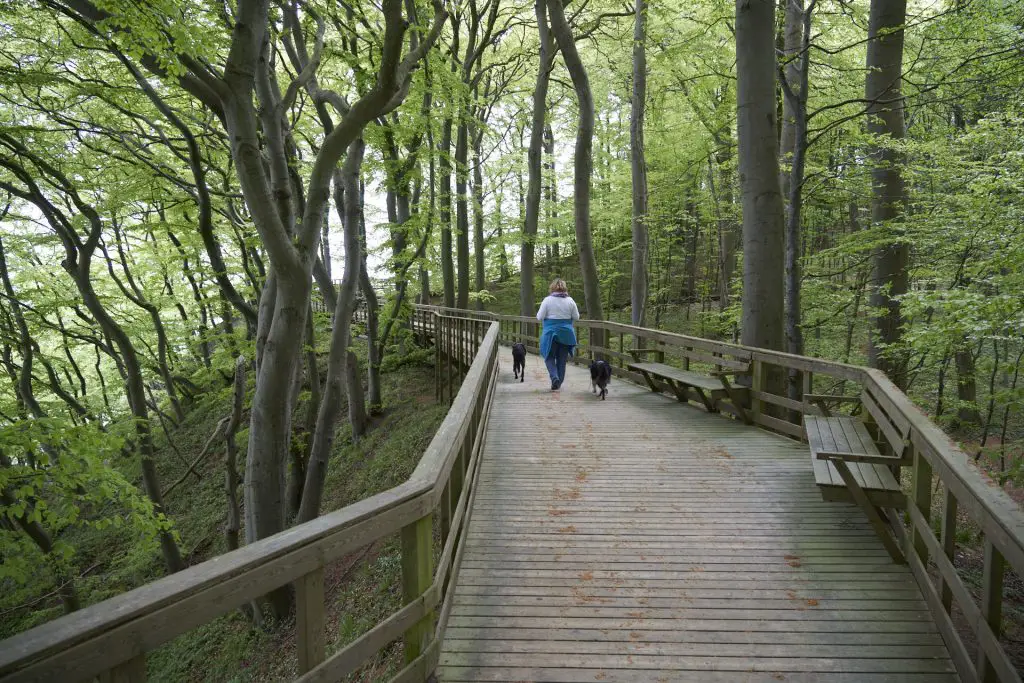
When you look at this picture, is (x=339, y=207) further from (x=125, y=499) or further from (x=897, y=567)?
(x=897, y=567)

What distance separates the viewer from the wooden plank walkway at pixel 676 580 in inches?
114

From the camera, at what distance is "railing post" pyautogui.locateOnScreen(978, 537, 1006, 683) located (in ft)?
8.07

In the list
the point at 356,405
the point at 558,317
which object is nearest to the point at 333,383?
the point at 558,317

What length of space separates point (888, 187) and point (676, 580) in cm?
819

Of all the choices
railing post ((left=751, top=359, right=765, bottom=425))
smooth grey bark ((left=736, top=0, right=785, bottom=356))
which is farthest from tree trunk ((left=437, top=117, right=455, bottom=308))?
railing post ((left=751, top=359, right=765, bottom=425))

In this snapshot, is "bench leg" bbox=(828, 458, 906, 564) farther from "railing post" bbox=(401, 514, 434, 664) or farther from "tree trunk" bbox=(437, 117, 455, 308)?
"tree trunk" bbox=(437, 117, 455, 308)

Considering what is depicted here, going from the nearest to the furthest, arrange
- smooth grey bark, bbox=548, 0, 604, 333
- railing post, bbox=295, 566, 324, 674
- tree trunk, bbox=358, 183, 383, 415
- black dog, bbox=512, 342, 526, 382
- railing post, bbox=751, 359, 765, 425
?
railing post, bbox=295, 566, 324, 674 < railing post, bbox=751, 359, 765, 425 < black dog, bbox=512, 342, 526, 382 < smooth grey bark, bbox=548, 0, 604, 333 < tree trunk, bbox=358, 183, 383, 415

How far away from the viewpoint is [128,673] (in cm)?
134

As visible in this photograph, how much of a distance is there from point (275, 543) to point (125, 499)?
20.8ft

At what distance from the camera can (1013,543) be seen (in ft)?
7.32

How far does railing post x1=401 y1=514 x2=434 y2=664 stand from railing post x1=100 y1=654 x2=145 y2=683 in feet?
3.86

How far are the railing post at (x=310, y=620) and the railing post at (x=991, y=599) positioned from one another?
8.98 ft

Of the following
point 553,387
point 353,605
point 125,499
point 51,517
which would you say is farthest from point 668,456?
point 51,517

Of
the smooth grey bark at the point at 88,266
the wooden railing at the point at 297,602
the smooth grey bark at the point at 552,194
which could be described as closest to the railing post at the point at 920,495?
the wooden railing at the point at 297,602
